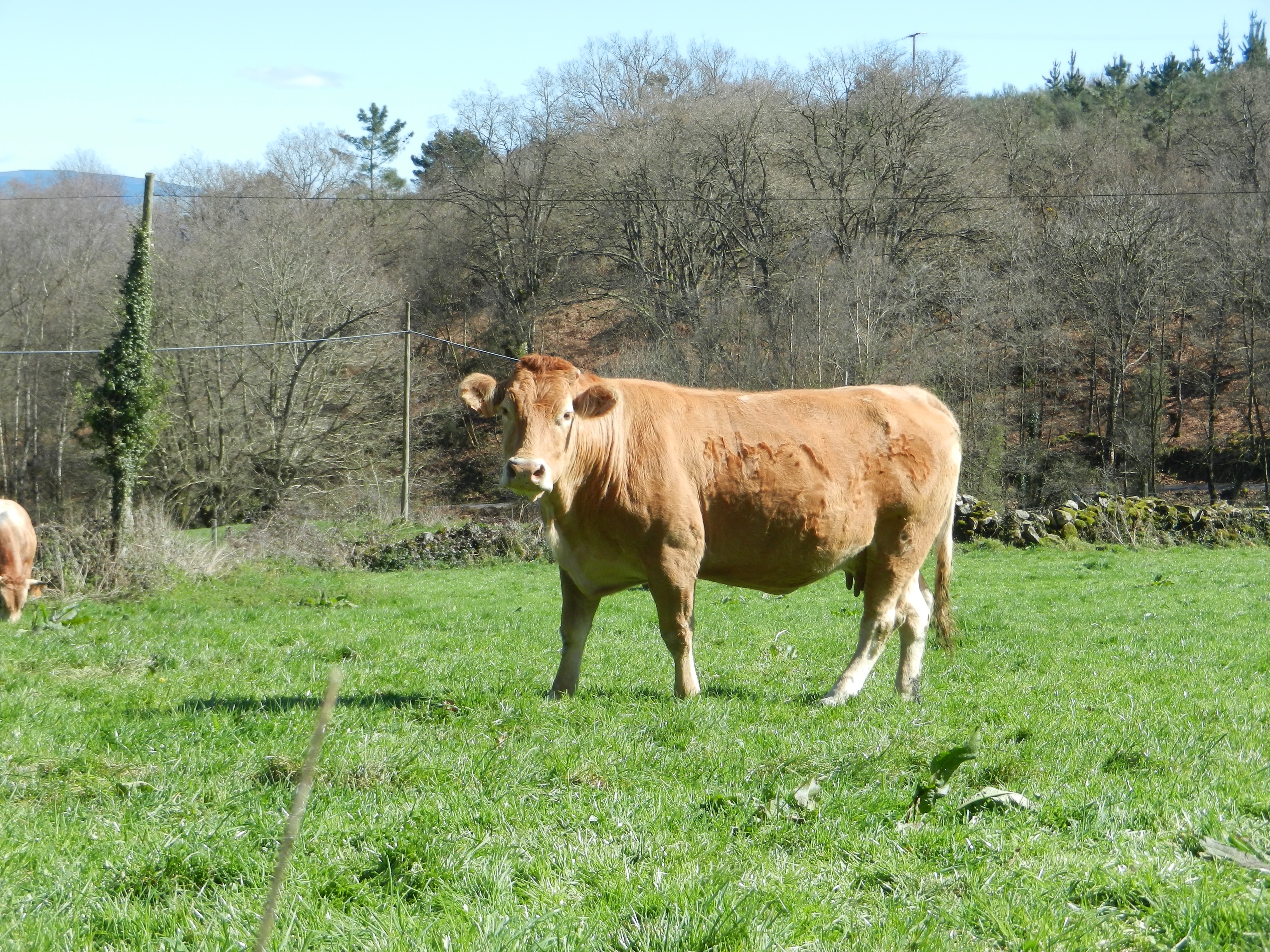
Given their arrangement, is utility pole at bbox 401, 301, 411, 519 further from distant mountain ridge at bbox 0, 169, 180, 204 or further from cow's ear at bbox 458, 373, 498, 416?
cow's ear at bbox 458, 373, 498, 416

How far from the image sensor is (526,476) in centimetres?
635

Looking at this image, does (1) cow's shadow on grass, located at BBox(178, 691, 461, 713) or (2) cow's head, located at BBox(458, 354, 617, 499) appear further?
(2) cow's head, located at BBox(458, 354, 617, 499)

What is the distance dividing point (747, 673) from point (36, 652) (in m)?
6.22

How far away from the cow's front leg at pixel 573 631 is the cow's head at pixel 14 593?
10.7m

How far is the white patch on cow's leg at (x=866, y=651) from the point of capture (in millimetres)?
7395

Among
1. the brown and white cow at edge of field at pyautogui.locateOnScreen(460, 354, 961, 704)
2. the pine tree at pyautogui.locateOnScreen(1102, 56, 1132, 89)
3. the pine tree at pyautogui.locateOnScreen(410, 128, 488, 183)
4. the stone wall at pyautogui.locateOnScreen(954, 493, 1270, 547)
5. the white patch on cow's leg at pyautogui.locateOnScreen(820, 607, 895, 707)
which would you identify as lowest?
the stone wall at pyautogui.locateOnScreen(954, 493, 1270, 547)

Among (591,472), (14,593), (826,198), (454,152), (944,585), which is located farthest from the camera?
(454,152)

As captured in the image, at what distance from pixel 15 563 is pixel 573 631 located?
37.7 ft

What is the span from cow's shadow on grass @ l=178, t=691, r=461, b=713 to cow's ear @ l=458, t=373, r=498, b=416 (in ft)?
6.44

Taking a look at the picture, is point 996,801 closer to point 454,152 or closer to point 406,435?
point 406,435

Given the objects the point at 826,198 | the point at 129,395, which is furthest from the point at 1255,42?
the point at 129,395

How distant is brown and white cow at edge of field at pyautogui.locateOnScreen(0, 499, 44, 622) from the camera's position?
14898mm

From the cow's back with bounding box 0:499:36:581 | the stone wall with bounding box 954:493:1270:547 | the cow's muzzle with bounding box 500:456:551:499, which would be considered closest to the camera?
the cow's muzzle with bounding box 500:456:551:499

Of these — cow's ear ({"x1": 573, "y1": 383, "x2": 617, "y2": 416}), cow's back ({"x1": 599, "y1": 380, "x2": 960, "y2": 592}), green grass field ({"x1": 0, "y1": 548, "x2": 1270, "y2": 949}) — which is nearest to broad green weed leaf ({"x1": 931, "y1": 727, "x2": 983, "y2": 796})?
green grass field ({"x1": 0, "y1": 548, "x2": 1270, "y2": 949})
